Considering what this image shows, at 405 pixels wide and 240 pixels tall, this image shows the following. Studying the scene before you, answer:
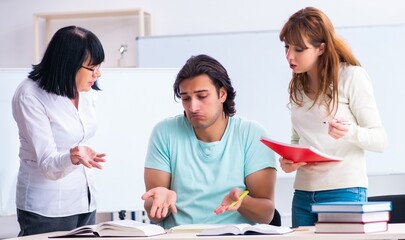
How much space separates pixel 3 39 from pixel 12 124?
5.46 feet

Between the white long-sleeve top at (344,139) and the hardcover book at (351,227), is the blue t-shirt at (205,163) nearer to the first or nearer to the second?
the white long-sleeve top at (344,139)

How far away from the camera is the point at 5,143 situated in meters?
3.85

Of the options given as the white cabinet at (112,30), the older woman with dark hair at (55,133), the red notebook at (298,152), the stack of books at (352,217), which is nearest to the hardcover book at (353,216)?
the stack of books at (352,217)

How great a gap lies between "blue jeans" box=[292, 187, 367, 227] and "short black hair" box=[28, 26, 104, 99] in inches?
34.4

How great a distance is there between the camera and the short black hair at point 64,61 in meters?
2.67

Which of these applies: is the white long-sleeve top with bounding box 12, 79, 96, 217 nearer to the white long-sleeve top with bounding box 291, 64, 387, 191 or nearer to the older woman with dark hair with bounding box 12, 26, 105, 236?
the older woman with dark hair with bounding box 12, 26, 105, 236

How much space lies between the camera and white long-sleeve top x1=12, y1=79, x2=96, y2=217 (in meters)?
2.60

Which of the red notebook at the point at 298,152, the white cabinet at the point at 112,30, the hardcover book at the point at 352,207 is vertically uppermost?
the white cabinet at the point at 112,30

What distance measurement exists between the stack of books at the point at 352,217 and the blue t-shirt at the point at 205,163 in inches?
17.9

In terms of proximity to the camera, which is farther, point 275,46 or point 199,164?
point 275,46

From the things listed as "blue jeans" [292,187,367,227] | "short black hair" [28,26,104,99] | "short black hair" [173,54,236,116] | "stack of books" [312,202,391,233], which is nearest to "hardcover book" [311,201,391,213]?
"stack of books" [312,202,391,233]

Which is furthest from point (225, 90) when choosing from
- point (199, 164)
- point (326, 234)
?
point (326, 234)

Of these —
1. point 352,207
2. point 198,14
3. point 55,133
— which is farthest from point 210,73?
point 198,14

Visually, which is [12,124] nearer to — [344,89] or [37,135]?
[37,135]
